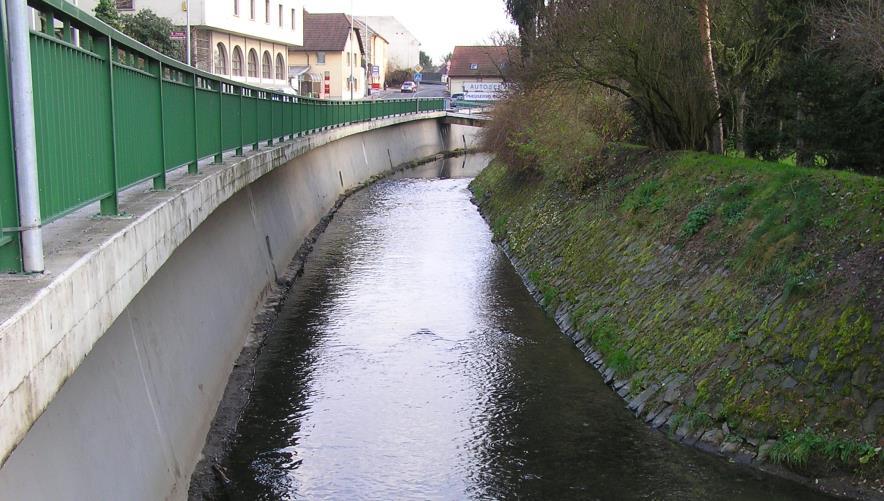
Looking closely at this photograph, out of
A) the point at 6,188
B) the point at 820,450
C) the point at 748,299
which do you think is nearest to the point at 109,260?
the point at 6,188

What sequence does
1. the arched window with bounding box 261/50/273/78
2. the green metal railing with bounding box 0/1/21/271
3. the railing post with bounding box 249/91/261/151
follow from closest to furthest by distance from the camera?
the green metal railing with bounding box 0/1/21/271, the railing post with bounding box 249/91/261/151, the arched window with bounding box 261/50/273/78

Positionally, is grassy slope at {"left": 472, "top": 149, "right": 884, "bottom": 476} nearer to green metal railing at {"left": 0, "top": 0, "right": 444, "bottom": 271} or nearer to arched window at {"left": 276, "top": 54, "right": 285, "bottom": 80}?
green metal railing at {"left": 0, "top": 0, "right": 444, "bottom": 271}

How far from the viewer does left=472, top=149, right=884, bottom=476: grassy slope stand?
9555 millimetres

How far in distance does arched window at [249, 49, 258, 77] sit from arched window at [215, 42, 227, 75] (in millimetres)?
4420

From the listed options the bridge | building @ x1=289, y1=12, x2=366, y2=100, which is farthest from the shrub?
building @ x1=289, y1=12, x2=366, y2=100

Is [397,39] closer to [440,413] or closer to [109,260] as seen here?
[440,413]

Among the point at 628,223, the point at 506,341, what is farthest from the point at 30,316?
the point at 628,223

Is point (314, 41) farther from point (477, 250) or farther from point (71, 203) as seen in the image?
point (71, 203)

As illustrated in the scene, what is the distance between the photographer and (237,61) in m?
47.5

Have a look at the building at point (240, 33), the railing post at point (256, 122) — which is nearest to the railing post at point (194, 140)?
the railing post at point (256, 122)

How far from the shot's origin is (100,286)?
5.46 metres

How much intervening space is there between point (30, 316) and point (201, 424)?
21.0 feet

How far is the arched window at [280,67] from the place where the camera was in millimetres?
54766

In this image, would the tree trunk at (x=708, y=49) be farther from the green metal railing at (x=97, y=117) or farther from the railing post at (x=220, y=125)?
the green metal railing at (x=97, y=117)
